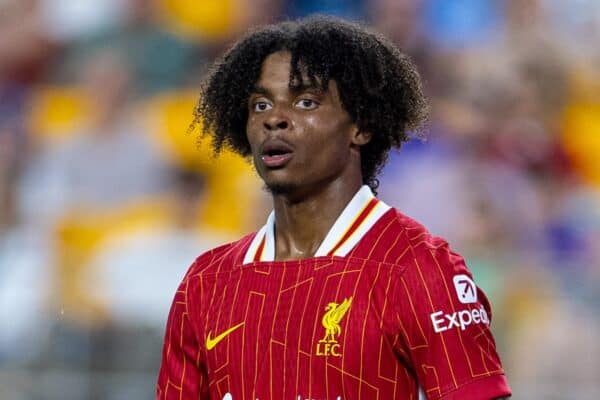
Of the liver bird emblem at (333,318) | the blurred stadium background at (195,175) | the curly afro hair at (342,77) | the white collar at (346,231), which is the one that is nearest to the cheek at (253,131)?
the curly afro hair at (342,77)

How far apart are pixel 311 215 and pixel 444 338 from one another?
0.58m

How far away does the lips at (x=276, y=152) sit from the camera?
10.9 ft

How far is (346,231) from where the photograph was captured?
3357 mm

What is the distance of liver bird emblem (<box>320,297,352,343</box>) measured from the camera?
3146 mm

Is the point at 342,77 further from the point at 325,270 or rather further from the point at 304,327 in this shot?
the point at 304,327

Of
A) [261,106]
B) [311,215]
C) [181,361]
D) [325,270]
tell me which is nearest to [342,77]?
[261,106]

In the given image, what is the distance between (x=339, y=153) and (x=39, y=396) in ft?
10.0

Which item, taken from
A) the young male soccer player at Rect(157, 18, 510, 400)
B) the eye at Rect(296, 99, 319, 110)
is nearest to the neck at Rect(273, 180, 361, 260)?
the young male soccer player at Rect(157, 18, 510, 400)

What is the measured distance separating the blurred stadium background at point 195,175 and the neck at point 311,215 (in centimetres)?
263

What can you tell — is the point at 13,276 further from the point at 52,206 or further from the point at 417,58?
the point at 417,58

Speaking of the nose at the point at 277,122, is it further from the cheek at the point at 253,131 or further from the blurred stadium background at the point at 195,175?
the blurred stadium background at the point at 195,175

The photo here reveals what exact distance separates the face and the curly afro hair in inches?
1.4

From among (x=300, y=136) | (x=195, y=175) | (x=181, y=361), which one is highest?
(x=195, y=175)

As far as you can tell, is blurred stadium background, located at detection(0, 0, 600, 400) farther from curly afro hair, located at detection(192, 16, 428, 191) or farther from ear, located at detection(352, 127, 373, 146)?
ear, located at detection(352, 127, 373, 146)
